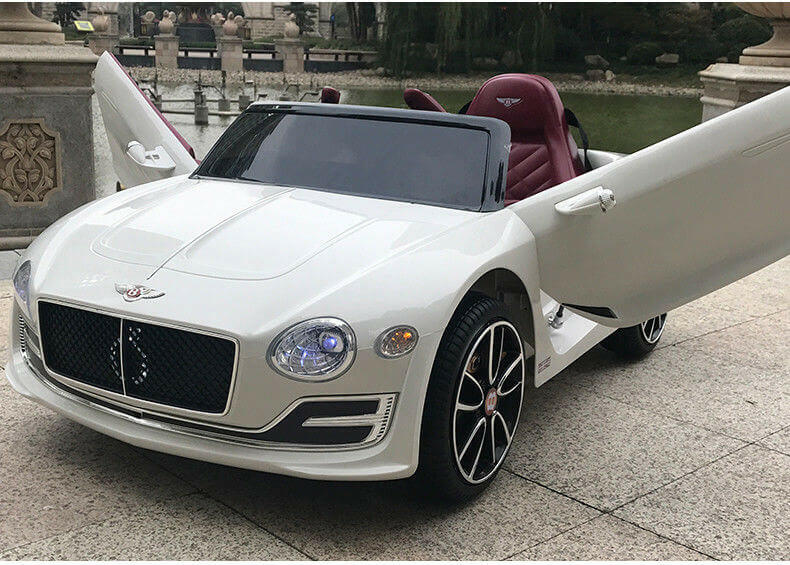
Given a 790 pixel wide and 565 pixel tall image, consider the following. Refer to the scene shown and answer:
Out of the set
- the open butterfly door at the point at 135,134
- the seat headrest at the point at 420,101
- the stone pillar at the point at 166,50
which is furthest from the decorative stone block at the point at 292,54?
the seat headrest at the point at 420,101

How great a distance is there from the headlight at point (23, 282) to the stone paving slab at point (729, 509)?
2.43m

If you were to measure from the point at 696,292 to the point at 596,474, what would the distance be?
1.01 m

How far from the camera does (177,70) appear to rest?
261 ft

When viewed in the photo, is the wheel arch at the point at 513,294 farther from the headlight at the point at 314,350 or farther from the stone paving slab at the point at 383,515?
the headlight at the point at 314,350

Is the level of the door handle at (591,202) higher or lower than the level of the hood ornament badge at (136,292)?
higher

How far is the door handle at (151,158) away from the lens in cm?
538

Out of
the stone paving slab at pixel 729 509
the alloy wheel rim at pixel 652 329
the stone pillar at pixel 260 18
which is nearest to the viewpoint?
the stone paving slab at pixel 729 509

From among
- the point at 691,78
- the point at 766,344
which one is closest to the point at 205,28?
the point at 691,78

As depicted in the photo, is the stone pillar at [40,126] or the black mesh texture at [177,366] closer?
the black mesh texture at [177,366]

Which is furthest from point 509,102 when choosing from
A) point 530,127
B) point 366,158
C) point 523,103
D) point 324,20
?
point 324,20

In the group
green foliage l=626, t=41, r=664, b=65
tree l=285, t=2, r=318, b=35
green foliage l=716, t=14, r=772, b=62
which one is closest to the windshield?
green foliage l=626, t=41, r=664, b=65

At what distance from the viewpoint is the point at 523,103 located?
554 cm

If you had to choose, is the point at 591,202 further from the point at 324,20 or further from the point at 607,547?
the point at 324,20

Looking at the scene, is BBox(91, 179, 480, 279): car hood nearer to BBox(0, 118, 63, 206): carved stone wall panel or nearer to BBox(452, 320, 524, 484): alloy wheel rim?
BBox(452, 320, 524, 484): alloy wheel rim
